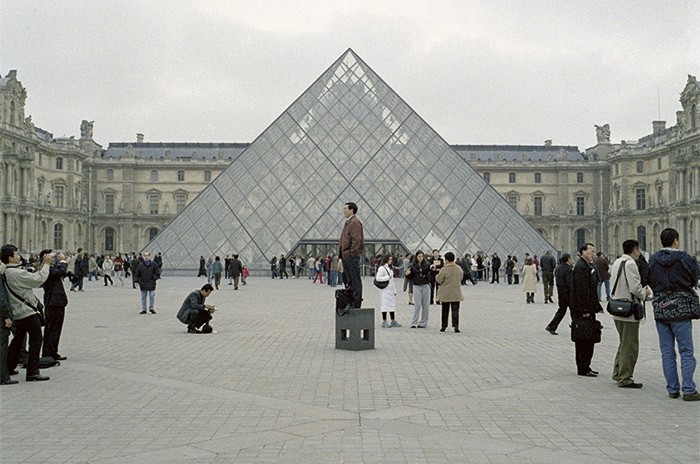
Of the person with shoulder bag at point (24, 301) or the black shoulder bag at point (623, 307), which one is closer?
the black shoulder bag at point (623, 307)

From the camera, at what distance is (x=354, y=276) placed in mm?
8594

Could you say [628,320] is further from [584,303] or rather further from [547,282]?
[547,282]

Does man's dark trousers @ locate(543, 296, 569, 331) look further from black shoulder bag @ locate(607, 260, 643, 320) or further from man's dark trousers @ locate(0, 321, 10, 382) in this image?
man's dark trousers @ locate(0, 321, 10, 382)

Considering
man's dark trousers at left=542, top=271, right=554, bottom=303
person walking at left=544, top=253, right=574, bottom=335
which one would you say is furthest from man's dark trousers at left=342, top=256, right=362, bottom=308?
man's dark trousers at left=542, top=271, right=554, bottom=303

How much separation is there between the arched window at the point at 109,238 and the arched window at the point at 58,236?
317 inches

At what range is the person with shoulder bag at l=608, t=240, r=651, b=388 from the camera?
6199mm

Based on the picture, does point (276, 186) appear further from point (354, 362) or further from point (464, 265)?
point (354, 362)

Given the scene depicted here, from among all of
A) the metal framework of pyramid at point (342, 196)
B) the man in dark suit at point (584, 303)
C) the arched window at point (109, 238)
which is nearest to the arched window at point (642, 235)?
the metal framework of pyramid at point (342, 196)

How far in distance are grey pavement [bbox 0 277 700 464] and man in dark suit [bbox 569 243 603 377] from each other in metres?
0.19

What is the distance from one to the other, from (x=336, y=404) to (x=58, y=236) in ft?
197

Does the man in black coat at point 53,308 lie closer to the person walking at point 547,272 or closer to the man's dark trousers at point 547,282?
the person walking at point 547,272

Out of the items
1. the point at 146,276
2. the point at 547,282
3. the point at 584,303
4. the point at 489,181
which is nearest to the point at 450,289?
the point at 584,303

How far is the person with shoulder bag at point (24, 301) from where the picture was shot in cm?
634

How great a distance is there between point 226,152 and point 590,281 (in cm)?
6720
